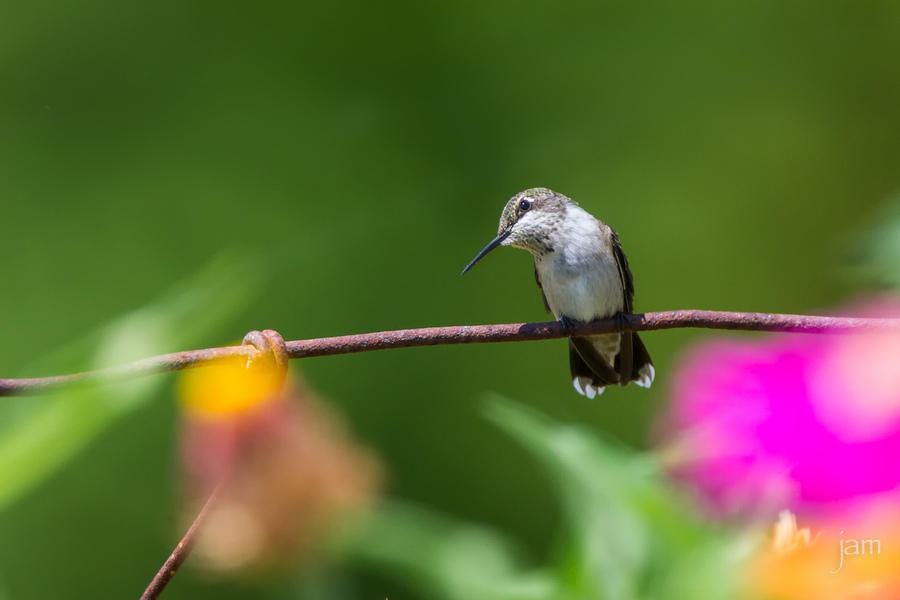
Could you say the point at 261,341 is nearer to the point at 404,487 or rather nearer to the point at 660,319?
the point at 660,319

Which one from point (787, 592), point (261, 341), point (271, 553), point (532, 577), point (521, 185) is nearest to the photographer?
point (787, 592)

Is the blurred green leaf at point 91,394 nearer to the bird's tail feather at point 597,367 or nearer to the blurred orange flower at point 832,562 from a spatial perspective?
the blurred orange flower at point 832,562

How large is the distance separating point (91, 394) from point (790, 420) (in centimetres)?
40

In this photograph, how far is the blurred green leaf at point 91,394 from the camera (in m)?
0.61

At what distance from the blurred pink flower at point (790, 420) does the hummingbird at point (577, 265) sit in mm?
868

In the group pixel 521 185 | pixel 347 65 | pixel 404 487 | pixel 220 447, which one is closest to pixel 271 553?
pixel 220 447

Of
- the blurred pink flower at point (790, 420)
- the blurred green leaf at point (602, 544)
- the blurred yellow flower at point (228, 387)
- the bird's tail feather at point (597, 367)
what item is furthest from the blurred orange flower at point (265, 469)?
the bird's tail feather at point (597, 367)

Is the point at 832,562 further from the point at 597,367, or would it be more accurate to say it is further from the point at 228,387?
the point at 597,367

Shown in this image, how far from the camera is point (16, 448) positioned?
0.62 meters

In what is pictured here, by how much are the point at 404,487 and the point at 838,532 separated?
7.48 ft

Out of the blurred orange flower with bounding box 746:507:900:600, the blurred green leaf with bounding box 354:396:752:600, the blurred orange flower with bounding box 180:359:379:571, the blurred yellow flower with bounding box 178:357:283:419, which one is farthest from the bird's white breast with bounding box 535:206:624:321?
the blurred orange flower with bounding box 746:507:900:600

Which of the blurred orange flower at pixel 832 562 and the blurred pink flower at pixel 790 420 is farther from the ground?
the blurred pink flower at pixel 790 420

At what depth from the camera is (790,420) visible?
51 cm

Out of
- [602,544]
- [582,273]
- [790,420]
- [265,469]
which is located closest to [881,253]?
[790,420]
